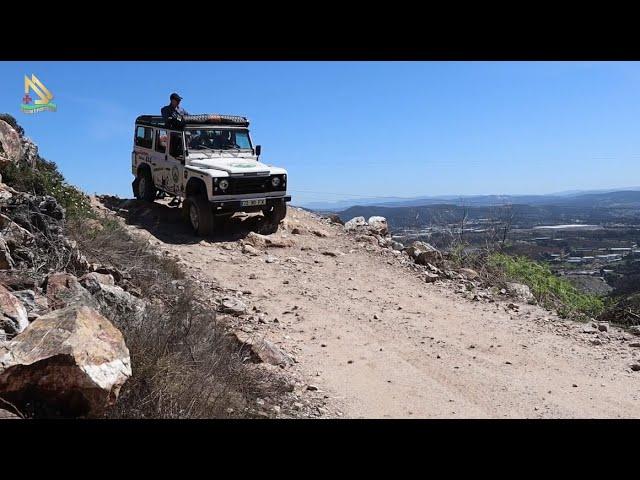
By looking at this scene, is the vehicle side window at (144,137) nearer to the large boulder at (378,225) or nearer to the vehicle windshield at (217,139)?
the vehicle windshield at (217,139)

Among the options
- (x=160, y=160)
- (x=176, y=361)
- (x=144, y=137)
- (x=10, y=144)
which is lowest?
(x=176, y=361)

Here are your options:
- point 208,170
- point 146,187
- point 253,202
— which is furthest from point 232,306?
point 146,187

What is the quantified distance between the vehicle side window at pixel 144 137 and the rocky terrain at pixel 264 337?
3150 mm

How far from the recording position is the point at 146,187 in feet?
42.4

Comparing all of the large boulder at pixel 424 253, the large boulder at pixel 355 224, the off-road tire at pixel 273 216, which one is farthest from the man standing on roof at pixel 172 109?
the large boulder at pixel 424 253

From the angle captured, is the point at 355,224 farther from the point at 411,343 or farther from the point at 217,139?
the point at 411,343

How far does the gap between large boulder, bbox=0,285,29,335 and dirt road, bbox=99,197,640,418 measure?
2601 mm

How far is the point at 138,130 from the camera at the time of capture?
13.1m

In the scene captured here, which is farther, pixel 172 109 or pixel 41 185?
pixel 172 109

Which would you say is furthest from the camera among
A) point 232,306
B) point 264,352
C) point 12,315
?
point 232,306

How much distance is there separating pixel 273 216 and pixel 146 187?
3.59m
